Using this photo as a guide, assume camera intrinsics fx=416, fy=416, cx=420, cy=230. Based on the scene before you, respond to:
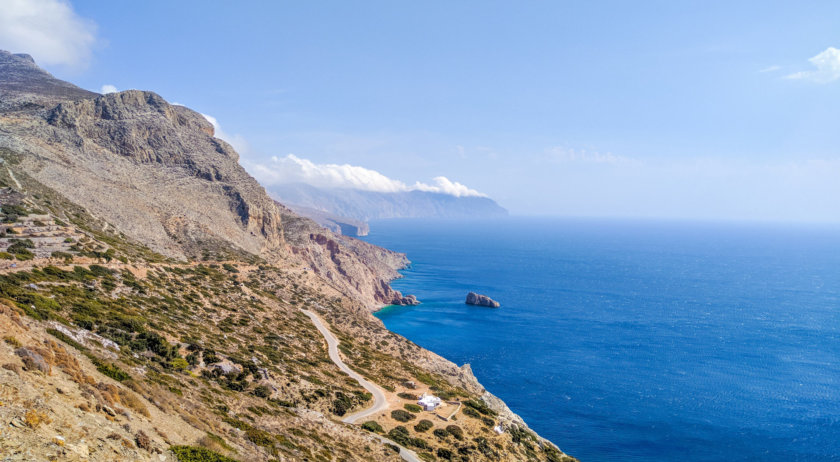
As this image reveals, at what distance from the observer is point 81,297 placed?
31578mm

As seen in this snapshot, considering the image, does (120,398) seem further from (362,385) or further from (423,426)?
(362,385)

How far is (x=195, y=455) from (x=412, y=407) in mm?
28376

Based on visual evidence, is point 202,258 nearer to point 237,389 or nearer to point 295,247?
point 237,389

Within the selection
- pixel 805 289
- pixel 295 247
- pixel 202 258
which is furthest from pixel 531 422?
pixel 805 289

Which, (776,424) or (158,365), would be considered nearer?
(158,365)

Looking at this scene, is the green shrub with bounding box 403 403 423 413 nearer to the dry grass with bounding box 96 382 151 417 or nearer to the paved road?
the paved road

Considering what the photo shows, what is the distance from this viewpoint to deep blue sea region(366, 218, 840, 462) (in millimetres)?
58562

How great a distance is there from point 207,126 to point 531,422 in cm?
10484

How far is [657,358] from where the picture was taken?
285 feet

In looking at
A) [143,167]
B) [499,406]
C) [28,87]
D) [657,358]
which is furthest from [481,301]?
[28,87]

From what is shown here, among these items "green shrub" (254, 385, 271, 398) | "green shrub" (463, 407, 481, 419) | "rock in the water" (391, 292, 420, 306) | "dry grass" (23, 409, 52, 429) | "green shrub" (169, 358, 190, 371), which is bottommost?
"rock in the water" (391, 292, 420, 306)

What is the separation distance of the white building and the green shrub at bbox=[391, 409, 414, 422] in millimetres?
2615

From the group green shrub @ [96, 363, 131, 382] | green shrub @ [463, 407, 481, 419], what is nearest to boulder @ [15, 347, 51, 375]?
green shrub @ [96, 363, 131, 382]

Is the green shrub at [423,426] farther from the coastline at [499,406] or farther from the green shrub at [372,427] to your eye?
the coastline at [499,406]
